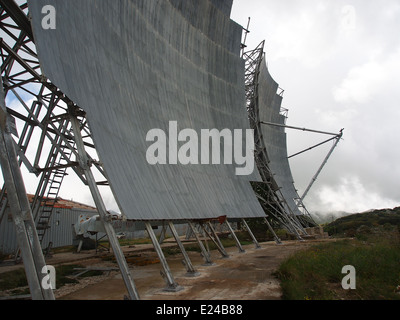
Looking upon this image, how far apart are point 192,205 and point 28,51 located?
10.0 metres

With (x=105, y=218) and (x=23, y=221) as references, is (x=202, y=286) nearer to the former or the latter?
(x=105, y=218)

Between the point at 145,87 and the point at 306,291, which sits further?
the point at 145,87

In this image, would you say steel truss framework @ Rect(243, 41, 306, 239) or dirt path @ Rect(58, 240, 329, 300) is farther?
steel truss framework @ Rect(243, 41, 306, 239)

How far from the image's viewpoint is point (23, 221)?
5719 millimetres

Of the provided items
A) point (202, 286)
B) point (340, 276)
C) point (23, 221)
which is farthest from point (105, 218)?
point (340, 276)

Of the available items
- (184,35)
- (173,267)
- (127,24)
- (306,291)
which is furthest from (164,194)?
(184,35)

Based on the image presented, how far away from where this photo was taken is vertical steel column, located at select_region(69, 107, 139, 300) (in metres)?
7.67

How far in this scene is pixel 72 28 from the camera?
9.17 m

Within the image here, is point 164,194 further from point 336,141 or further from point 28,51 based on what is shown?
point 336,141

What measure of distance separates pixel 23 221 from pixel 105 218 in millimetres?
2490

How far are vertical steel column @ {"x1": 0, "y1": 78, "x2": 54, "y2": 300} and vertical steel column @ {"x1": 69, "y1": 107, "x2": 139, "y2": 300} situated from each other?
220 cm

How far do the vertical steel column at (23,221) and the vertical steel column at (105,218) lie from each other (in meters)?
2.20

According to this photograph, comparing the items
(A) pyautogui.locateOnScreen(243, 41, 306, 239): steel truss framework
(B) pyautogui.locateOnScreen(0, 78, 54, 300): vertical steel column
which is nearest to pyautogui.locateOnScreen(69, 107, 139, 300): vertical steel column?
(B) pyautogui.locateOnScreen(0, 78, 54, 300): vertical steel column

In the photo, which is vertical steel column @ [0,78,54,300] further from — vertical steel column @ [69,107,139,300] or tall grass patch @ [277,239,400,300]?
tall grass patch @ [277,239,400,300]
